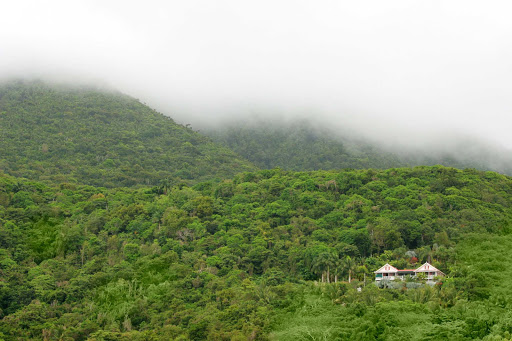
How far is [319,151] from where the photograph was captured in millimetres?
100438

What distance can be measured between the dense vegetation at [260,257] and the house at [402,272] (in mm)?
1000

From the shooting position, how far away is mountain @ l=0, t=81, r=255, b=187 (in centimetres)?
7669

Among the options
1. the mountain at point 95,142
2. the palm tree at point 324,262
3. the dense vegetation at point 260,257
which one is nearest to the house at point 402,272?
the dense vegetation at point 260,257

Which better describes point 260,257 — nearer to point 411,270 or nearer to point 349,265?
point 349,265

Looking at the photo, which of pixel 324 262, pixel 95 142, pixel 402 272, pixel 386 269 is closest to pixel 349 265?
pixel 324 262

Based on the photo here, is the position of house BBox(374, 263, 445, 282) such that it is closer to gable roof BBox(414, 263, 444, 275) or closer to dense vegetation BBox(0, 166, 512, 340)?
gable roof BBox(414, 263, 444, 275)

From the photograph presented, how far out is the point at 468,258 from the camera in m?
45.0

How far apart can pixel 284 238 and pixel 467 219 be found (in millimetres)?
16343

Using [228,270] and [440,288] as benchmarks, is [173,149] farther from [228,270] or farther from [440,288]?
[440,288]

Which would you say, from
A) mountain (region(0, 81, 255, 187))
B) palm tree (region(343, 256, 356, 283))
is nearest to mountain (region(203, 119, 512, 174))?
mountain (region(0, 81, 255, 187))

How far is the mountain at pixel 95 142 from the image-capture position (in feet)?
252

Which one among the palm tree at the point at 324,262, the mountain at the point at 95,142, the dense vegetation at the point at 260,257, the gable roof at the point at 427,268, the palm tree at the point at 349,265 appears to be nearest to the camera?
the dense vegetation at the point at 260,257

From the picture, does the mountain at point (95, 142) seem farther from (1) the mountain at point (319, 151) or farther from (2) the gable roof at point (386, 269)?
(2) the gable roof at point (386, 269)

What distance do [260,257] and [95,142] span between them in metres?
44.0
